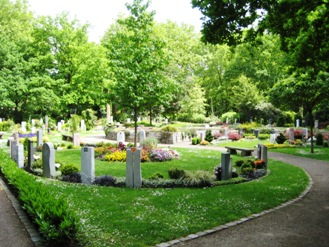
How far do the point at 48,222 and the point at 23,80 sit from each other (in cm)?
4142

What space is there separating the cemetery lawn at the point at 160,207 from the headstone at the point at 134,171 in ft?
1.49

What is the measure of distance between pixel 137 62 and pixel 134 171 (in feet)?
34.0

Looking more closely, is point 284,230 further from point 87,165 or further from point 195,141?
point 195,141

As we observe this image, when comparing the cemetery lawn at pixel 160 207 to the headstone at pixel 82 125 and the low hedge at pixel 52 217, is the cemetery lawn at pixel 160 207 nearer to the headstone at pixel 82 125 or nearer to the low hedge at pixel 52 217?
the low hedge at pixel 52 217

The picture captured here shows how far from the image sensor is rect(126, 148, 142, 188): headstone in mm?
11336

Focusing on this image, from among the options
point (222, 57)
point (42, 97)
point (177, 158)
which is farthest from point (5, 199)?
point (222, 57)

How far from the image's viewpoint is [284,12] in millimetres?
11562

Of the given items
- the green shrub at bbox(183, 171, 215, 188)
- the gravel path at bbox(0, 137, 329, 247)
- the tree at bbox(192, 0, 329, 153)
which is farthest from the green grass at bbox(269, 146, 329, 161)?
the gravel path at bbox(0, 137, 329, 247)

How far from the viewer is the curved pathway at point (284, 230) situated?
6418 mm

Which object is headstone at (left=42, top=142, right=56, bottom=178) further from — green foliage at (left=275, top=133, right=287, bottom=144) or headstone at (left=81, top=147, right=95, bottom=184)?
green foliage at (left=275, top=133, right=287, bottom=144)

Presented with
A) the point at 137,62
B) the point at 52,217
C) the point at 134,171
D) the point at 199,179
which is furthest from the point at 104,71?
the point at 52,217

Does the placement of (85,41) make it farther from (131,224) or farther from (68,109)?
(131,224)

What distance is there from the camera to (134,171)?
37.3 feet

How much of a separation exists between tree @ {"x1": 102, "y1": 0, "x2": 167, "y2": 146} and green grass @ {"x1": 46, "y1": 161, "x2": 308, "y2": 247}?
9091mm
